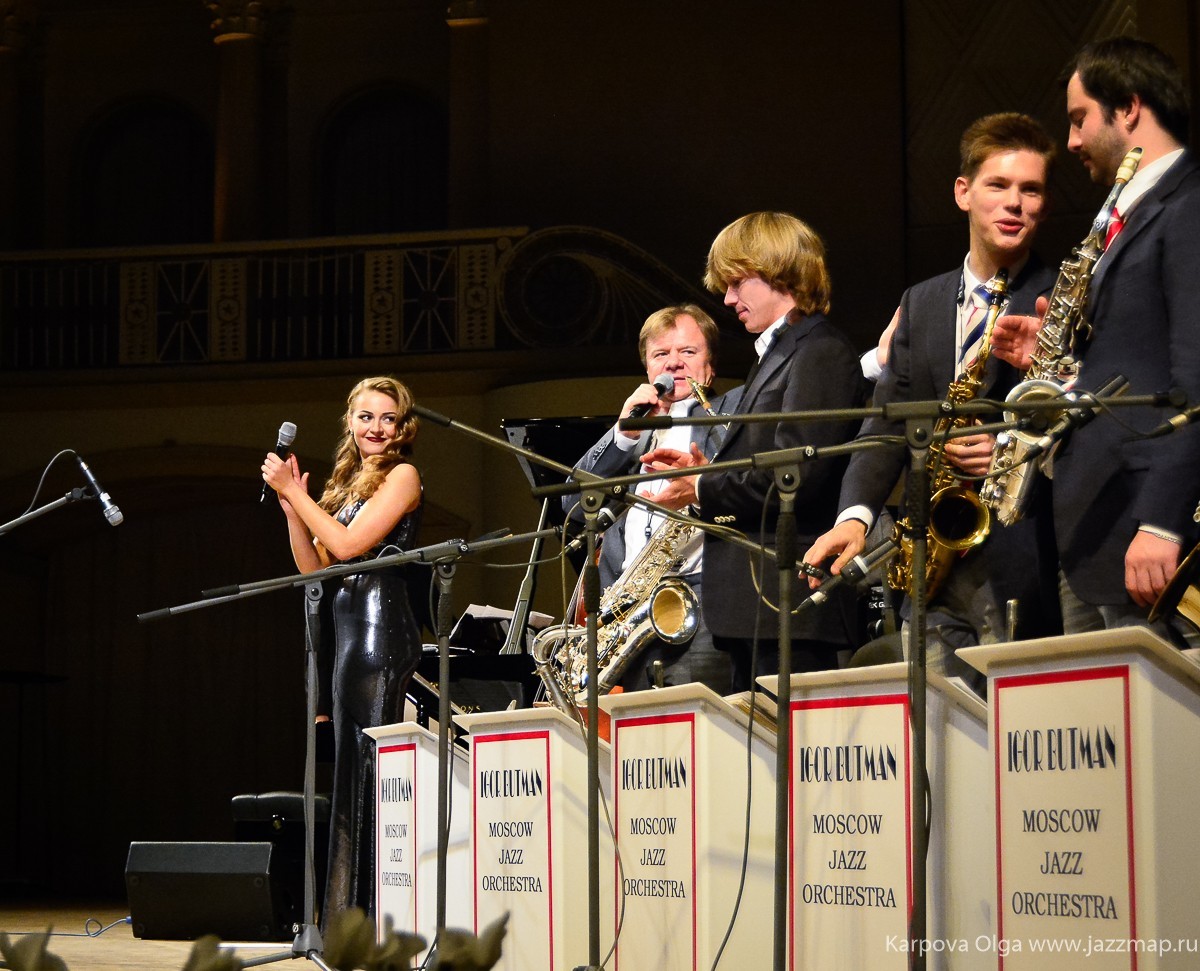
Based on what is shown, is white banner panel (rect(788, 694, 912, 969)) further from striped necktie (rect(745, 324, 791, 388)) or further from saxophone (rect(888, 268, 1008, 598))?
striped necktie (rect(745, 324, 791, 388))

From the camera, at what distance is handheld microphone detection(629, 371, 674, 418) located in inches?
140

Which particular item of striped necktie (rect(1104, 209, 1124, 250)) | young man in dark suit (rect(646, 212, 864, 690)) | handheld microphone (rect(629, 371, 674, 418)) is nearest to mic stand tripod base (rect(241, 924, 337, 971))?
young man in dark suit (rect(646, 212, 864, 690))

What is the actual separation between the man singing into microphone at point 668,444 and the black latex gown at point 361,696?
1.69 feet

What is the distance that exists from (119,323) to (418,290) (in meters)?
1.87

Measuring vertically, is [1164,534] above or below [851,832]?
above

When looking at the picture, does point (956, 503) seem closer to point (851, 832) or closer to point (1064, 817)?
point (851, 832)

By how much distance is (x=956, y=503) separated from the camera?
2594mm

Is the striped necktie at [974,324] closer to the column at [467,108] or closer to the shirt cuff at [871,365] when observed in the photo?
the shirt cuff at [871,365]

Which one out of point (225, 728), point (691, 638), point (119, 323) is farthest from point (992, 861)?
point (225, 728)

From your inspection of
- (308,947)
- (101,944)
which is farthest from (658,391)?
(101,944)

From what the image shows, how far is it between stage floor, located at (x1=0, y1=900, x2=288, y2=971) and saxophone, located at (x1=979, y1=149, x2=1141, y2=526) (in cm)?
157

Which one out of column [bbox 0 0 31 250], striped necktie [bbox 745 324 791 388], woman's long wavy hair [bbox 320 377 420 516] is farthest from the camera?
column [bbox 0 0 31 250]

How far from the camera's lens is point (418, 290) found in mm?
9703

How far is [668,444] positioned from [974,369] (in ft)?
3.25
